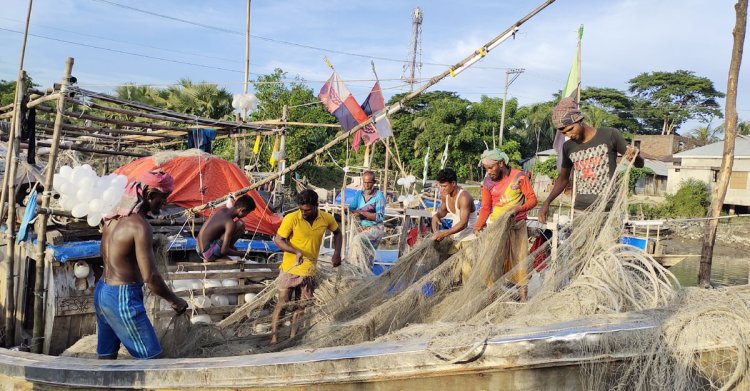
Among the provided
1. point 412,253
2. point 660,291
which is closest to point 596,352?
point 660,291

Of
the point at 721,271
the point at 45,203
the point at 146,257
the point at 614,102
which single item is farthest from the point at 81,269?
the point at 614,102

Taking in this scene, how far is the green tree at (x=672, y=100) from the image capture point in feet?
143

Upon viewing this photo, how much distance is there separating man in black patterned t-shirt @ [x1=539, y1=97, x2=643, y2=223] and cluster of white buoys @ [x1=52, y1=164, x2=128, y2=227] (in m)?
2.98

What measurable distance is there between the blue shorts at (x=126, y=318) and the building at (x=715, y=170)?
87.9ft

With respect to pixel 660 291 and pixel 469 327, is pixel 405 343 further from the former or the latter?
pixel 660 291

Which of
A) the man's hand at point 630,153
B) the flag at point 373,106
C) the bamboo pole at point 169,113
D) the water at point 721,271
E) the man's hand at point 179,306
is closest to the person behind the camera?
the man's hand at point 179,306

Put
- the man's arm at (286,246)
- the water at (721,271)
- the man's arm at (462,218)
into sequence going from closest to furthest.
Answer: the man's arm at (286,246) → the man's arm at (462,218) → the water at (721,271)

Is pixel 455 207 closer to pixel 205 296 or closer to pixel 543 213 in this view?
pixel 543 213

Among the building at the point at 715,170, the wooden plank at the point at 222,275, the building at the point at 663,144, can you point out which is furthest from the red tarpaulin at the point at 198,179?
the building at the point at 663,144

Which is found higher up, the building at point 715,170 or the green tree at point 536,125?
the green tree at point 536,125

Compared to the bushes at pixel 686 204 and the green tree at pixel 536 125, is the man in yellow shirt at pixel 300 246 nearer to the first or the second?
the bushes at pixel 686 204

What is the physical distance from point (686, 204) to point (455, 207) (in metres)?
23.1

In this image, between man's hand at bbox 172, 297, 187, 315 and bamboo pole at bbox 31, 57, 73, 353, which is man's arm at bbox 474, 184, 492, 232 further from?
bamboo pole at bbox 31, 57, 73, 353

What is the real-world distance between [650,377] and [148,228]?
9.28ft
